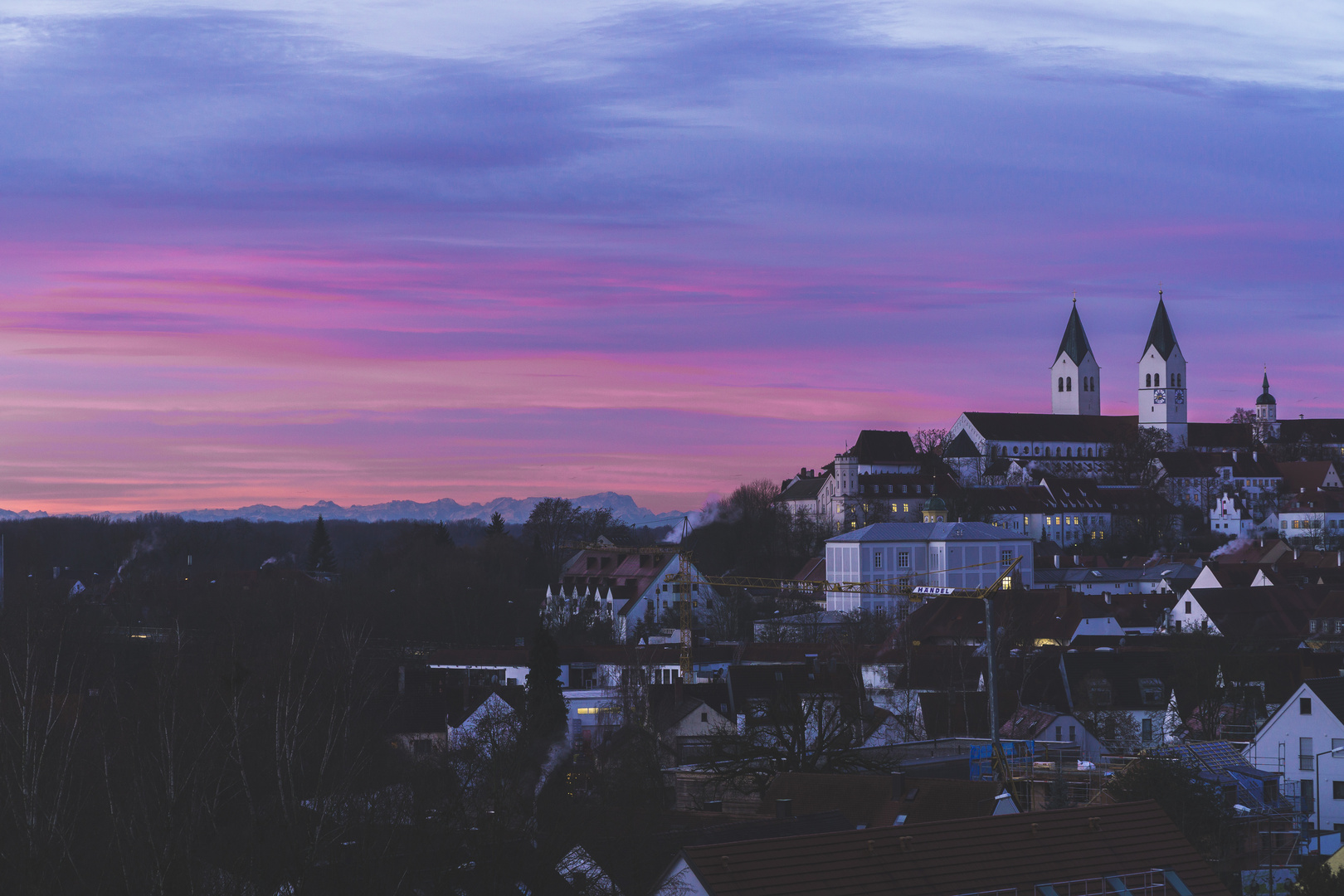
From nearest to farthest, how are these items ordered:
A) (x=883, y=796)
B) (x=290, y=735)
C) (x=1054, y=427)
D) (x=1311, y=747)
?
(x=290, y=735), (x=883, y=796), (x=1311, y=747), (x=1054, y=427)

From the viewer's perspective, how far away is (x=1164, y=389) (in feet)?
556

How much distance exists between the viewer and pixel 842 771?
3494 centimetres

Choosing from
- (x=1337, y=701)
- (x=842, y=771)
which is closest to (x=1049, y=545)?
(x=1337, y=701)

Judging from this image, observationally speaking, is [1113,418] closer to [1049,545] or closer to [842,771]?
[1049,545]

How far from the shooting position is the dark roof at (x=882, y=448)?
14988 centimetres

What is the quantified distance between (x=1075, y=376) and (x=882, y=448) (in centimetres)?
3556

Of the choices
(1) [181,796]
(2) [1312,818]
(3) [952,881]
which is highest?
(1) [181,796]

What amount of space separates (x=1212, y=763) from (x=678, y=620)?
68.4 meters

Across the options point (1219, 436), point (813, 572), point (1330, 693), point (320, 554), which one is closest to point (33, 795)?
point (1330, 693)

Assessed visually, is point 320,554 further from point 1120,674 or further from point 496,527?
point 1120,674

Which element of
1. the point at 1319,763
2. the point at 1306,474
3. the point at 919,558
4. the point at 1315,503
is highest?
the point at 1306,474

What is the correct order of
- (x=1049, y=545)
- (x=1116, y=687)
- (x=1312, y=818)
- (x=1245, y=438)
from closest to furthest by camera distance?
(x=1312, y=818) < (x=1116, y=687) < (x=1049, y=545) < (x=1245, y=438)

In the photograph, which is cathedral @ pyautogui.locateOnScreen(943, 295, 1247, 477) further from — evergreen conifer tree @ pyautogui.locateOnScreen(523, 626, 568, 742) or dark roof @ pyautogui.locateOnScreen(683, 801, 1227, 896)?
dark roof @ pyautogui.locateOnScreen(683, 801, 1227, 896)

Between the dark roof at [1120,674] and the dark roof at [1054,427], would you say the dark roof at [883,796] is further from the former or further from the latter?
the dark roof at [1054,427]
